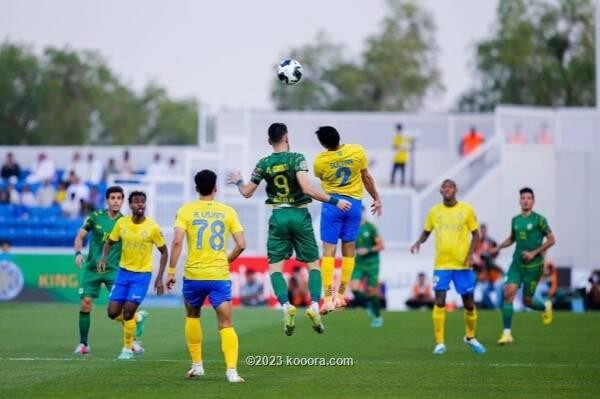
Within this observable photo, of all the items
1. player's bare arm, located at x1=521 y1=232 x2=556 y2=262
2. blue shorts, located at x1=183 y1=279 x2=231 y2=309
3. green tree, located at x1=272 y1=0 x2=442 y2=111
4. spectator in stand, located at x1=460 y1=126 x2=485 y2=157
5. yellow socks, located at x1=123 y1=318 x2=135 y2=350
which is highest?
green tree, located at x1=272 y1=0 x2=442 y2=111

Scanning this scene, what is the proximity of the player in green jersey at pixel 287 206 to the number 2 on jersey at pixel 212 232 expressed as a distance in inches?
61.8

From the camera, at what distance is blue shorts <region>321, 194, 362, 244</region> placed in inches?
744

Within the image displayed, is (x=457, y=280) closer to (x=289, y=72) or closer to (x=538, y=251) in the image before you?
(x=538, y=251)

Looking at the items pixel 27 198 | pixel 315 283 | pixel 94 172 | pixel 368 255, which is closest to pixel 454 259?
pixel 315 283

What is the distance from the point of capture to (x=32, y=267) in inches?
1484

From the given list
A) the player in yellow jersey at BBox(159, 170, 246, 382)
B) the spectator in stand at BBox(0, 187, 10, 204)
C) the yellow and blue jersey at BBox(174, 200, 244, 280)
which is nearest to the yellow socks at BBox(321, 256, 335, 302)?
the player in yellow jersey at BBox(159, 170, 246, 382)

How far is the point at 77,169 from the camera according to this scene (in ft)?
151

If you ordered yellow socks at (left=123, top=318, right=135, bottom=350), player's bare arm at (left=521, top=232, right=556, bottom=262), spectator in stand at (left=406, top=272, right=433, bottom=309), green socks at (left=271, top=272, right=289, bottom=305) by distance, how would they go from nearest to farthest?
green socks at (left=271, top=272, right=289, bottom=305)
yellow socks at (left=123, top=318, right=135, bottom=350)
player's bare arm at (left=521, top=232, right=556, bottom=262)
spectator in stand at (left=406, top=272, right=433, bottom=309)

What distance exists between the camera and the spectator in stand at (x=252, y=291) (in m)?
37.6

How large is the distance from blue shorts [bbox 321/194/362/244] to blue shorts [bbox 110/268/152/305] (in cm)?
254

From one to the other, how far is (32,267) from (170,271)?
74.0 feet

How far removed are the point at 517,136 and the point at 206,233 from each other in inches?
1208

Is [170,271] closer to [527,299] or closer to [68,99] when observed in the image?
[527,299]

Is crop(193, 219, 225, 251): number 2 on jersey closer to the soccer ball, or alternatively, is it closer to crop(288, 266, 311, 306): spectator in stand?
the soccer ball
